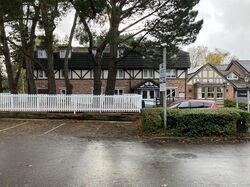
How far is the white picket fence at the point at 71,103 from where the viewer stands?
22375 millimetres

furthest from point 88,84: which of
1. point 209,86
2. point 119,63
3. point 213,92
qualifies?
point 213,92

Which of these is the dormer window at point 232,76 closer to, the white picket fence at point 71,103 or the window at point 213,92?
the window at point 213,92

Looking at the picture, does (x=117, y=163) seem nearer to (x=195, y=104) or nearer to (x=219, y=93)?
(x=195, y=104)

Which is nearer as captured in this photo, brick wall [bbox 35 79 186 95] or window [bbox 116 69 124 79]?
brick wall [bbox 35 79 186 95]

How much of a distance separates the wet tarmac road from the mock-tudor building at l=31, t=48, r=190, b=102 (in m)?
31.8

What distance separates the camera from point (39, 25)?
22.8m

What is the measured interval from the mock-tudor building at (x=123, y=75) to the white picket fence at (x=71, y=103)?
22306mm

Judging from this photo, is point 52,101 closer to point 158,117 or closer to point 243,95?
point 158,117

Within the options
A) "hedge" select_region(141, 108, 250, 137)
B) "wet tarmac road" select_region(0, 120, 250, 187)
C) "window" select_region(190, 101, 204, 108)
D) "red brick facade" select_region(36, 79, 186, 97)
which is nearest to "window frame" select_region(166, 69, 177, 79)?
"red brick facade" select_region(36, 79, 186, 97)

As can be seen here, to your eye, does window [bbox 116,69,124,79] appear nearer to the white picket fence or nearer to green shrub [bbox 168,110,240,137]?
the white picket fence

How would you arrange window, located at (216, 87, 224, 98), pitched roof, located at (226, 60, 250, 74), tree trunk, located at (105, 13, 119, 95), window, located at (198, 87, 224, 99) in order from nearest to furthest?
1. tree trunk, located at (105, 13, 119, 95)
2. window, located at (198, 87, 224, 99)
3. window, located at (216, 87, 224, 98)
4. pitched roof, located at (226, 60, 250, 74)

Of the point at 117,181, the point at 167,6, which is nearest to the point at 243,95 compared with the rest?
the point at 167,6

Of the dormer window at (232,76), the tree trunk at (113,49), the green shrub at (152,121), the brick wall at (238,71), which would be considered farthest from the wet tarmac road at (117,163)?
the brick wall at (238,71)

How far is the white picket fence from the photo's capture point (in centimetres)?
2238
